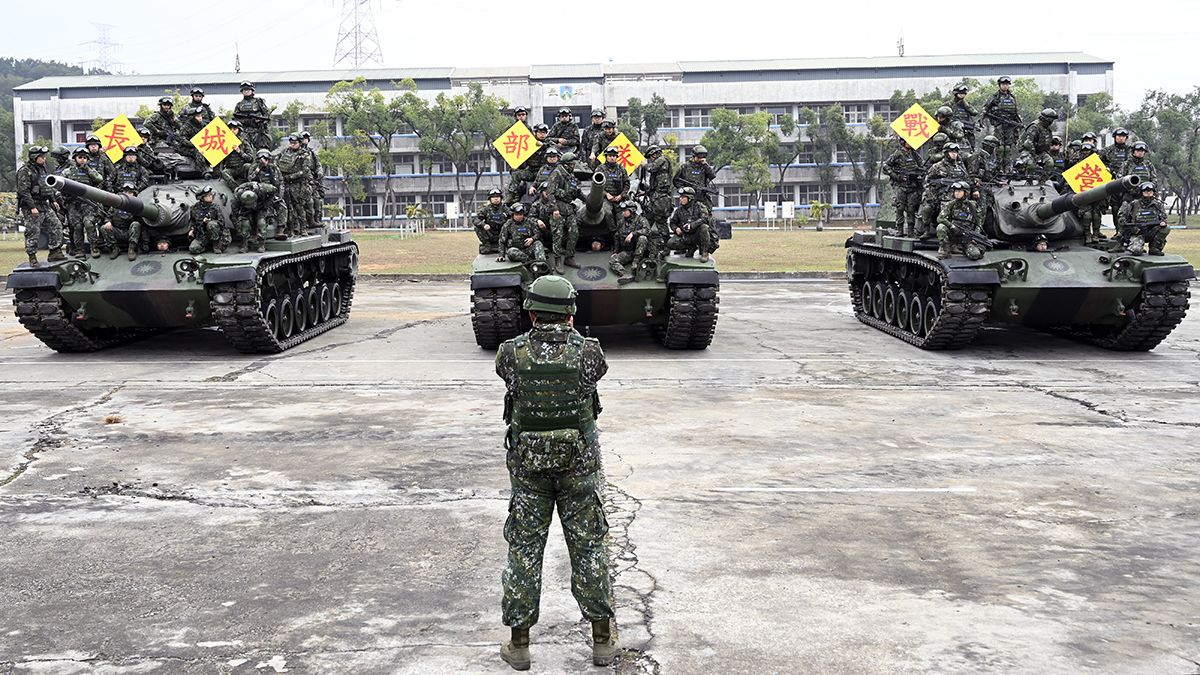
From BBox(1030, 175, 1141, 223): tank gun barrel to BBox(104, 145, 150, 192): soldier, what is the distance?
12.1 metres

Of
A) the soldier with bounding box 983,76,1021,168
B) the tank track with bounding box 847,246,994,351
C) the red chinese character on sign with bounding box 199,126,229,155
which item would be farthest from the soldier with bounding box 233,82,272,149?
the soldier with bounding box 983,76,1021,168

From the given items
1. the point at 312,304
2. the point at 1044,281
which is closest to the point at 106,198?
the point at 312,304

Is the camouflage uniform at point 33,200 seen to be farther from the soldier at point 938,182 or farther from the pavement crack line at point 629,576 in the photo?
the pavement crack line at point 629,576

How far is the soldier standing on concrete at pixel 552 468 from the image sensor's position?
229 inches

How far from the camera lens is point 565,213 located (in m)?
16.8

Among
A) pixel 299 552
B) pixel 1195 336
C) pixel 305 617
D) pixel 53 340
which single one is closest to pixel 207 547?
pixel 299 552

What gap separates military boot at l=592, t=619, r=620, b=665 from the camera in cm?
580

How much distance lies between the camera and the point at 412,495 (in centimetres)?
896

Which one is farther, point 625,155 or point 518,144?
point 625,155

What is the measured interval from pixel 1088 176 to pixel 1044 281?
200 centimetres

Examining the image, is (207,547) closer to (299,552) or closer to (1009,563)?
(299,552)

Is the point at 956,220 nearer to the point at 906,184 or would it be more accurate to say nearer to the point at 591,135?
the point at 906,184

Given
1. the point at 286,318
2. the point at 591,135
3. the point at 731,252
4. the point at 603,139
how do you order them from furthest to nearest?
the point at 731,252 → the point at 591,135 → the point at 603,139 → the point at 286,318

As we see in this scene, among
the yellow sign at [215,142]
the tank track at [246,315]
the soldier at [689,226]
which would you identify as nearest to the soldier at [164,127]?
the yellow sign at [215,142]
